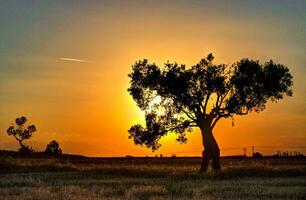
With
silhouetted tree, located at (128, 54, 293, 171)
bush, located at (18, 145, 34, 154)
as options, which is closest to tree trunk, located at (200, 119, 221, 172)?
silhouetted tree, located at (128, 54, 293, 171)

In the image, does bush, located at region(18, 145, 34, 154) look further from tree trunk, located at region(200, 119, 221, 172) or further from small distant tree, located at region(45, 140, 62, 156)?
tree trunk, located at region(200, 119, 221, 172)

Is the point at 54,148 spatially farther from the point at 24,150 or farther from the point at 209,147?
the point at 209,147

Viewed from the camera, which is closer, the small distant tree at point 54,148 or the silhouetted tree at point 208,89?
the silhouetted tree at point 208,89

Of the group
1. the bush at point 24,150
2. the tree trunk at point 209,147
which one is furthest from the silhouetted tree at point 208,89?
the bush at point 24,150

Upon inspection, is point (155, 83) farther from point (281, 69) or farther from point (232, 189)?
point (232, 189)

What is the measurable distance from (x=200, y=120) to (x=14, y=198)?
3995 cm

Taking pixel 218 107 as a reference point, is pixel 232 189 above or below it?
below

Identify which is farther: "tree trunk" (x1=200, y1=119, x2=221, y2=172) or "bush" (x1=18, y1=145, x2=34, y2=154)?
"bush" (x1=18, y1=145, x2=34, y2=154)

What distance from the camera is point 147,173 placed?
2445 inches

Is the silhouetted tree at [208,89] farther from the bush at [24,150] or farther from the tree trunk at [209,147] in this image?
the bush at [24,150]

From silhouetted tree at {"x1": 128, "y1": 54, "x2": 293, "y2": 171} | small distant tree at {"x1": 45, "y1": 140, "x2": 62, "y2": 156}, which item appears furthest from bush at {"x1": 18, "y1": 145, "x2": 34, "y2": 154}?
silhouetted tree at {"x1": 128, "y1": 54, "x2": 293, "y2": 171}

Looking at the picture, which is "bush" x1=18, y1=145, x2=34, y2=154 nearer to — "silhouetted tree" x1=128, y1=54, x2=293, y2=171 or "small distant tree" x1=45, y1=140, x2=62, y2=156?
"small distant tree" x1=45, y1=140, x2=62, y2=156

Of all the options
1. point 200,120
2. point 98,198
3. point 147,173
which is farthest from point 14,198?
point 200,120

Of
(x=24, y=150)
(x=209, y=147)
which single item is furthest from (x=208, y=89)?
(x=24, y=150)
